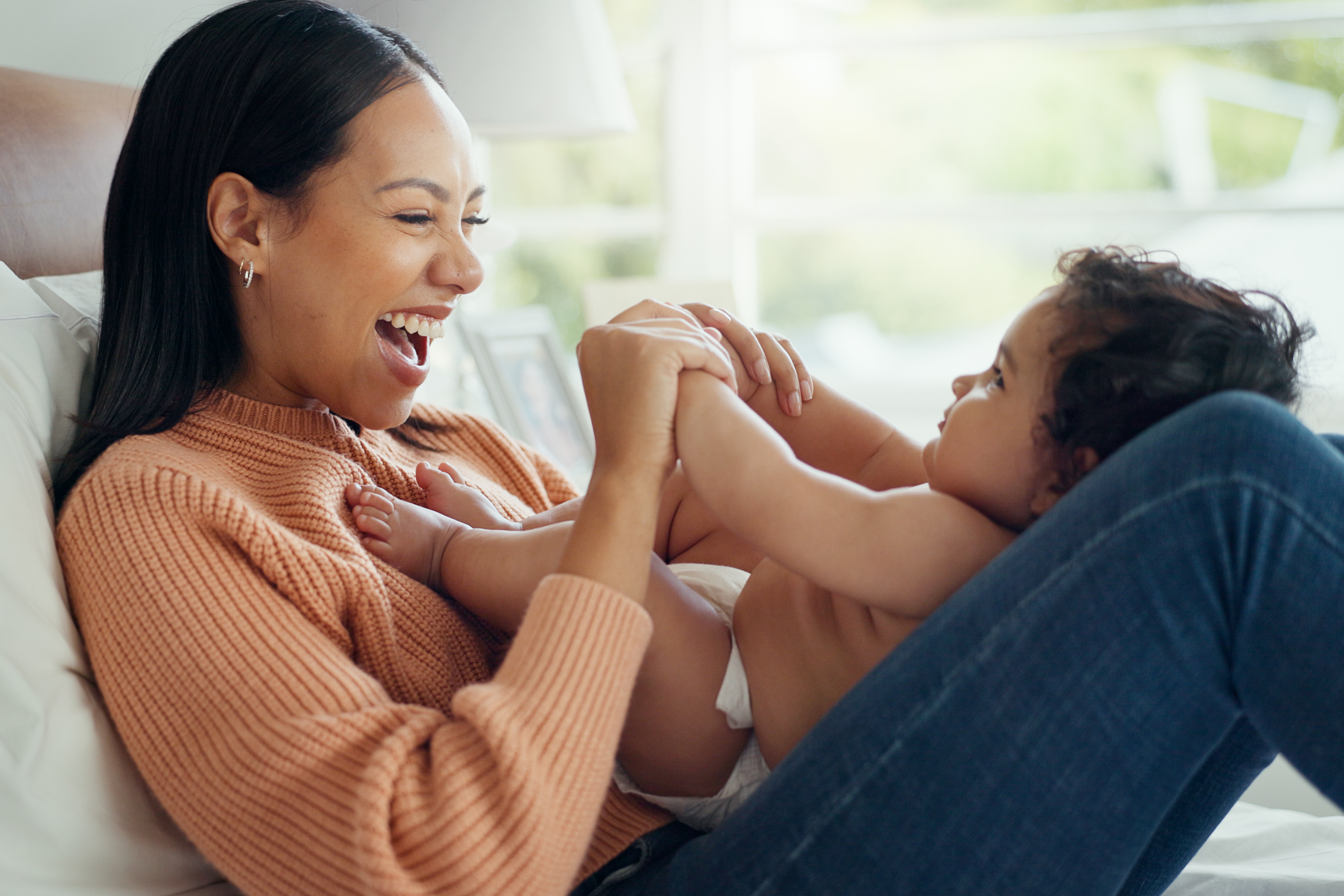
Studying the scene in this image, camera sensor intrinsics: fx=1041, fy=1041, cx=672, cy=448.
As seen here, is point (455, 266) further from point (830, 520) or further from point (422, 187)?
point (830, 520)

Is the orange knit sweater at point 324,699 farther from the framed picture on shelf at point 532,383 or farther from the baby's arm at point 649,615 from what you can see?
the framed picture on shelf at point 532,383

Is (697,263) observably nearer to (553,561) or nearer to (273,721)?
(553,561)

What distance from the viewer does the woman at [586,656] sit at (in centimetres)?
72

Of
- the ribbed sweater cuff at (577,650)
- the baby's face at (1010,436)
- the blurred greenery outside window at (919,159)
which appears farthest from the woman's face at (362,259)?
the blurred greenery outside window at (919,159)

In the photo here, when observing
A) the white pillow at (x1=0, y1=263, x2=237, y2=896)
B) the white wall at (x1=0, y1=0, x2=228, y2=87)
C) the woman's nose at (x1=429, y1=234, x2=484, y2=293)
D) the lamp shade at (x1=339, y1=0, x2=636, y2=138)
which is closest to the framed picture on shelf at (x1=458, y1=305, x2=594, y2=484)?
the lamp shade at (x1=339, y1=0, x2=636, y2=138)

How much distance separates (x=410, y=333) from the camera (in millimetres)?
1279

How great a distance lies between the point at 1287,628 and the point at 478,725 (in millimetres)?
564

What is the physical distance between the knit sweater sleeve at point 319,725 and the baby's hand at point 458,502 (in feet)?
0.97

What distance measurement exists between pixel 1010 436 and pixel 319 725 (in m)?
0.63

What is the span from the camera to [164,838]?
913mm

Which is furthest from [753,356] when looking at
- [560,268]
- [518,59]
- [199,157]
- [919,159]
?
[560,268]

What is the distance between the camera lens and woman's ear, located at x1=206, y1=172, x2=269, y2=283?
112 cm

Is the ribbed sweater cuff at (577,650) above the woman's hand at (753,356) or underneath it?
underneath

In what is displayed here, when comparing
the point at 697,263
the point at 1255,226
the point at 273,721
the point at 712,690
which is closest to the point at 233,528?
the point at 273,721
